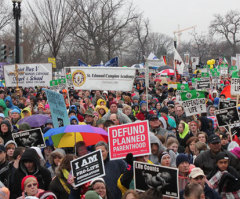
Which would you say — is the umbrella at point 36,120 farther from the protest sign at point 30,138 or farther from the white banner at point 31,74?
the white banner at point 31,74

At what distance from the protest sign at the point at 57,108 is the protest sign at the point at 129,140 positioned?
2.53 m

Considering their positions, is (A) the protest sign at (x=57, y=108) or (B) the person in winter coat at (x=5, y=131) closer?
(A) the protest sign at (x=57, y=108)

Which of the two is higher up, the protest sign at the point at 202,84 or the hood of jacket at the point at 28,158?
the protest sign at the point at 202,84

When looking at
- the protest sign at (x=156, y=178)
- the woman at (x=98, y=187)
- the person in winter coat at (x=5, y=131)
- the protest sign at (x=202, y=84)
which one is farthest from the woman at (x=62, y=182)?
the protest sign at (x=202, y=84)

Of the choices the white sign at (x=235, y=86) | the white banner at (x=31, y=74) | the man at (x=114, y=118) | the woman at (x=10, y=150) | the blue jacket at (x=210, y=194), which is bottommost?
the blue jacket at (x=210, y=194)

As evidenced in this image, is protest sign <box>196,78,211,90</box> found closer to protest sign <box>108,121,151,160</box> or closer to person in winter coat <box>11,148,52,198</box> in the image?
protest sign <box>108,121,151,160</box>

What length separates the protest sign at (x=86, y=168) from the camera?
17.2ft

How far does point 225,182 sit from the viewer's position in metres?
5.77

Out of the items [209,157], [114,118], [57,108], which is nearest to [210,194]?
[209,157]

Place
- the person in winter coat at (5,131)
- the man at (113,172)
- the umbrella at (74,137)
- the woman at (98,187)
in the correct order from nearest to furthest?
the woman at (98,187)
the man at (113,172)
the umbrella at (74,137)
the person in winter coat at (5,131)

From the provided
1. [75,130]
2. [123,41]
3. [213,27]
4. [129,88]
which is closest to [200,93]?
[129,88]

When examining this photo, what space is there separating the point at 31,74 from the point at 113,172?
1214cm

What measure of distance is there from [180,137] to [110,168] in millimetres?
3712

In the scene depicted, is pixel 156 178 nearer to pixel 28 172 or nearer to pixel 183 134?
pixel 28 172
